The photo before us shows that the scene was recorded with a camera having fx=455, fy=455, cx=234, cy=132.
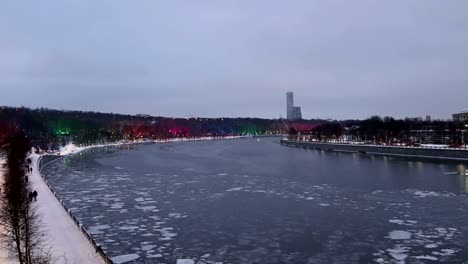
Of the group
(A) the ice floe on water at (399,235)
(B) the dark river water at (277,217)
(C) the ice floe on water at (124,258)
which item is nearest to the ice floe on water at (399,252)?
(B) the dark river water at (277,217)

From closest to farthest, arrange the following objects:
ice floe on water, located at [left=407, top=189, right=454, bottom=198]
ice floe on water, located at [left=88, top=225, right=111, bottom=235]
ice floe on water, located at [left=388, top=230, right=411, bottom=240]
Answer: ice floe on water, located at [left=388, top=230, right=411, bottom=240], ice floe on water, located at [left=88, top=225, right=111, bottom=235], ice floe on water, located at [left=407, top=189, right=454, bottom=198]

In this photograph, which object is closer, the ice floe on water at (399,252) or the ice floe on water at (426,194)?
the ice floe on water at (399,252)

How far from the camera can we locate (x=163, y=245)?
16.2 m

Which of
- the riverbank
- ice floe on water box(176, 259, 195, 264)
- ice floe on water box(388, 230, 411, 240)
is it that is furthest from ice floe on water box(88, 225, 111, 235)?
the riverbank

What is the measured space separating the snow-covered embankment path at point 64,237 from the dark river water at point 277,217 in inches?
34.8

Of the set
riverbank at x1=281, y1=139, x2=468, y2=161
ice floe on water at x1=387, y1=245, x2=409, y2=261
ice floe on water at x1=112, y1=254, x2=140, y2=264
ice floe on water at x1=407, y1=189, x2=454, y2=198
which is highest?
riverbank at x1=281, y1=139, x2=468, y2=161

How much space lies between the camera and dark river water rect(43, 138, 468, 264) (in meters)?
15.0

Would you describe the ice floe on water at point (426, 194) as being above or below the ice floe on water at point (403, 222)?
above

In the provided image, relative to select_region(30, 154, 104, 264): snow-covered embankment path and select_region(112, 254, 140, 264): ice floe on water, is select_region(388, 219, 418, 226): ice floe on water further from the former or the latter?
select_region(30, 154, 104, 264): snow-covered embankment path

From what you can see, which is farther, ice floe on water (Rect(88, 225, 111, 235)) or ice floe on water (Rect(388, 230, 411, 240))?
ice floe on water (Rect(88, 225, 111, 235))

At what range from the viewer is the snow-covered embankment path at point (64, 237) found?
13.8 metres

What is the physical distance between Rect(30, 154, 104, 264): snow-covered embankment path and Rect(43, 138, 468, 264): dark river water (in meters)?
0.88

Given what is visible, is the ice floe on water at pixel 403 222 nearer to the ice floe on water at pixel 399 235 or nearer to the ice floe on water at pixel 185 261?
the ice floe on water at pixel 399 235

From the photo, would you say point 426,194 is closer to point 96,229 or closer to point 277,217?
point 277,217
